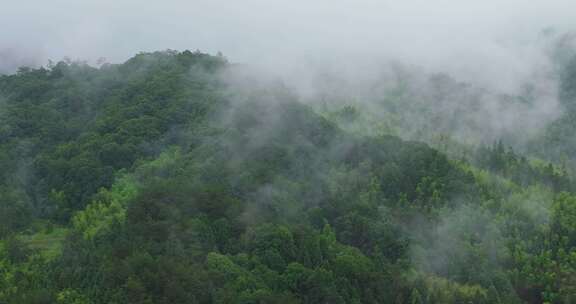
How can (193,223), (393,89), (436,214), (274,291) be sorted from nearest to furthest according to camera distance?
(274,291) → (193,223) → (436,214) → (393,89)

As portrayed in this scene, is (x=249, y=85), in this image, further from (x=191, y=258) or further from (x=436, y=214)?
(x=191, y=258)

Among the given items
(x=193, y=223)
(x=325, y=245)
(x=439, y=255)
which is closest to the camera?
Answer: (x=193, y=223)

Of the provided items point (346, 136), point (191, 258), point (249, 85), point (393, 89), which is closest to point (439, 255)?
point (346, 136)

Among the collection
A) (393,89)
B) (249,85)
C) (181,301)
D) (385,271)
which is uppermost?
(393,89)

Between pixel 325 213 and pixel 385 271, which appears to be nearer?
pixel 385 271

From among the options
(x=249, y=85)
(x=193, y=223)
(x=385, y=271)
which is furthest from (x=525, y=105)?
(x=193, y=223)

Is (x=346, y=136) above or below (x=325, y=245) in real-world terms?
above
